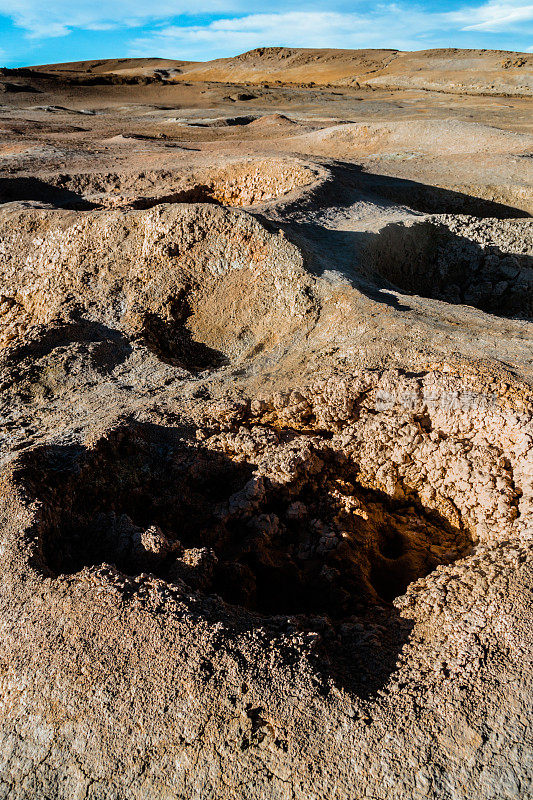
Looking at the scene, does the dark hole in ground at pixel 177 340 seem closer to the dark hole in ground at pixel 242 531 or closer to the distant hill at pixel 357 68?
the dark hole in ground at pixel 242 531

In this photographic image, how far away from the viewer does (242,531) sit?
129 inches

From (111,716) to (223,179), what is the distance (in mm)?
7828

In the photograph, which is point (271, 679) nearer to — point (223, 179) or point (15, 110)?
point (223, 179)

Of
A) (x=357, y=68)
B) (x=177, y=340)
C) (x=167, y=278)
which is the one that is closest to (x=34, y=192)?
(x=167, y=278)

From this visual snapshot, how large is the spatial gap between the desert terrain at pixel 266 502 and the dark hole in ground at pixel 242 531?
0.8 inches

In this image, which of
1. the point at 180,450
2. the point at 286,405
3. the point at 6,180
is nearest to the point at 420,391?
the point at 286,405

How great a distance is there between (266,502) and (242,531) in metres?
0.25

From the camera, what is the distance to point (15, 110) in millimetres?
21906

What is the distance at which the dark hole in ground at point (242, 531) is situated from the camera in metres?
2.82

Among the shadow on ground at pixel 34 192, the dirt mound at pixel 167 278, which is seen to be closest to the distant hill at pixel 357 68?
the shadow on ground at pixel 34 192

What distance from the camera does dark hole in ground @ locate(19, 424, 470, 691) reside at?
282cm

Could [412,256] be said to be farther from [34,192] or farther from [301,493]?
[34,192]

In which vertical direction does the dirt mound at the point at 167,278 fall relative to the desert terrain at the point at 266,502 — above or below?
above

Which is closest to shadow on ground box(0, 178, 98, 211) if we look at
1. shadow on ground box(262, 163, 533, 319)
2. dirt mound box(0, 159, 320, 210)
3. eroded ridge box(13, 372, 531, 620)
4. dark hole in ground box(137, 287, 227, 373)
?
dirt mound box(0, 159, 320, 210)
